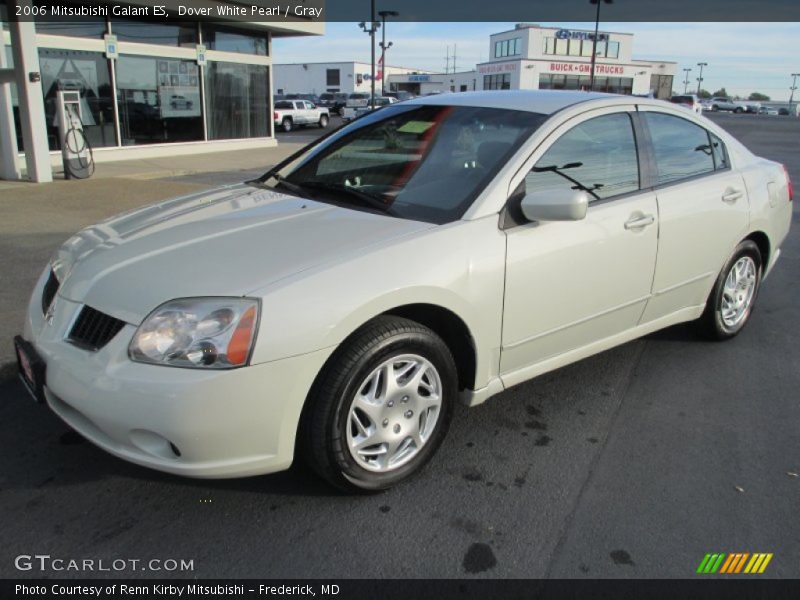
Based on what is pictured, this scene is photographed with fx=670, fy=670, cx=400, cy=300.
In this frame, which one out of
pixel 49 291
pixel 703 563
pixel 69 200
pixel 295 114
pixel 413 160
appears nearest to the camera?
pixel 703 563

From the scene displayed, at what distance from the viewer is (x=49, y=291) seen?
118 inches

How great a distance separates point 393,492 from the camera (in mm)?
2852

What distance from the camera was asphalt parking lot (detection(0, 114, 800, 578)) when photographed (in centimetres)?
244

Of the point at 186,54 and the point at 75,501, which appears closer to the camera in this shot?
the point at 75,501

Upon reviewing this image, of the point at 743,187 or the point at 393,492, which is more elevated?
the point at 743,187

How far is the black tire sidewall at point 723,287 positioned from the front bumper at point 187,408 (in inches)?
118

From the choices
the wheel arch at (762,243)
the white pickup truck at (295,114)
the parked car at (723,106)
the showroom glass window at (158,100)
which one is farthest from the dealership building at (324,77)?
the wheel arch at (762,243)

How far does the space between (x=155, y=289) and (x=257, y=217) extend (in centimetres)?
77

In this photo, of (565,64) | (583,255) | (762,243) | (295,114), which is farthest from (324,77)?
(583,255)

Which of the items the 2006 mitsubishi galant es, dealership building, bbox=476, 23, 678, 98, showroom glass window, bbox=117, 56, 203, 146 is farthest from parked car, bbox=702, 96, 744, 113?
the 2006 mitsubishi galant es

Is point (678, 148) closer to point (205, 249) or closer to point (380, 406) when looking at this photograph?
point (380, 406)

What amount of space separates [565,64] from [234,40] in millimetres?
65583

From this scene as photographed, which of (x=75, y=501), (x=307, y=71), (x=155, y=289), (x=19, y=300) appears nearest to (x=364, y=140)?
(x=155, y=289)
